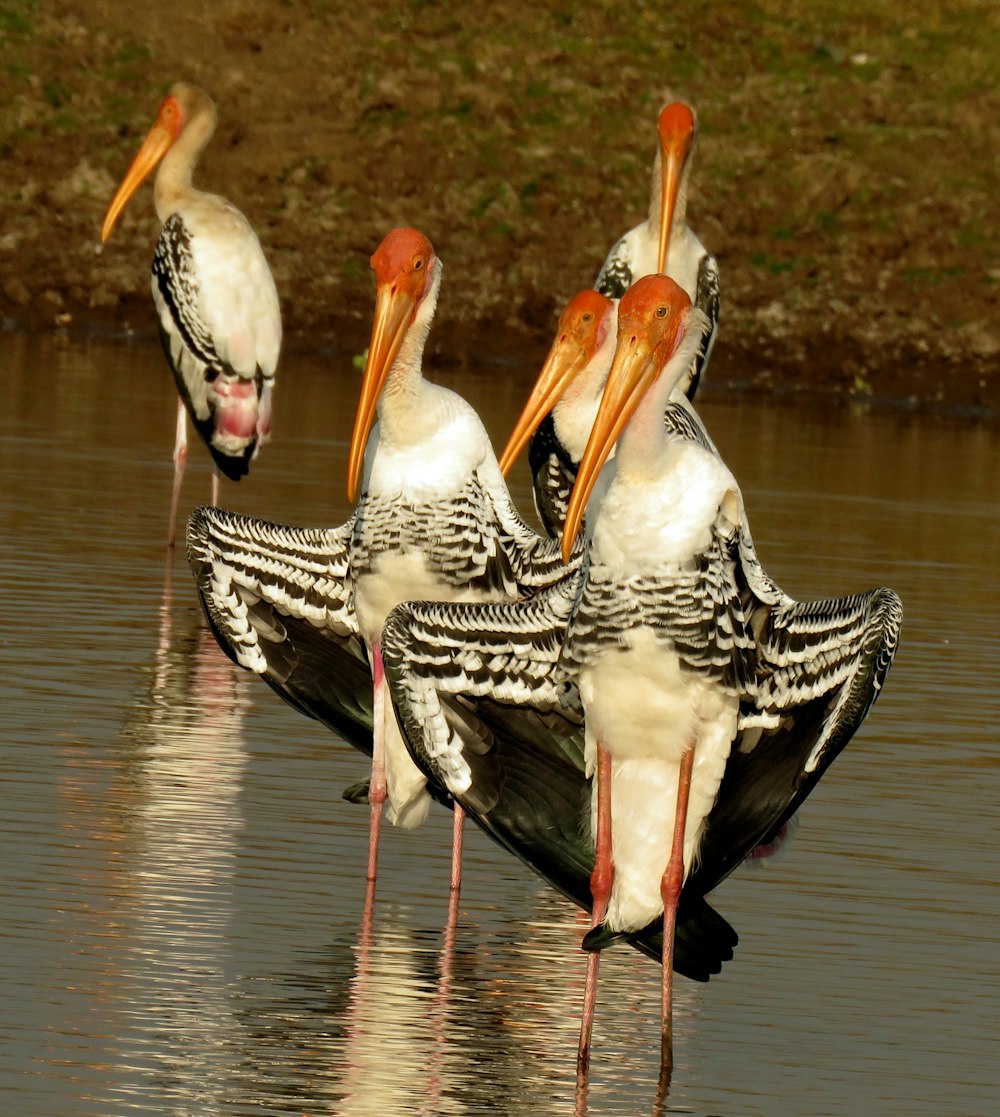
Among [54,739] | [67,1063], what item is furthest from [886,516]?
[67,1063]

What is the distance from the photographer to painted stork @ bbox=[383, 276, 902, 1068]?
17.2 ft

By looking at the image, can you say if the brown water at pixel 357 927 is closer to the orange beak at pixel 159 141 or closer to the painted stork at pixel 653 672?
the painted stork at pixel 653 672

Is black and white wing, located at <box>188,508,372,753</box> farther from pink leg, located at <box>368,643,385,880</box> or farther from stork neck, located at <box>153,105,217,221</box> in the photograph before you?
stork neck, located at <box>153,105,217,221</box>

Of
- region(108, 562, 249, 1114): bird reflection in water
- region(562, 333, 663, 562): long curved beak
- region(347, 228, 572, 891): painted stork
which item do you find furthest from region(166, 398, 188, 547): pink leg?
region(562, 333, 663, 562): long curved beak

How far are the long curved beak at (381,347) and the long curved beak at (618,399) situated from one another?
1301 millimetres

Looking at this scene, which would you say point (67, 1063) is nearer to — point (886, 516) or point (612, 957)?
point (612, 957)

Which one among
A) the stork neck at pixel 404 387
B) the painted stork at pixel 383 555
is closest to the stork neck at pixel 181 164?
the stork neck at pixel 404 387

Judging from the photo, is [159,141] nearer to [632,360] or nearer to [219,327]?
[219,327]

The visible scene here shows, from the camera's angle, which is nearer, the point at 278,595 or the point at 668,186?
the point at 278,595

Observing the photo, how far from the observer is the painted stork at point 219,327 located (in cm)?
1280

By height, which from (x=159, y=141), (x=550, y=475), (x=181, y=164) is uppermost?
(x=159, y=141)

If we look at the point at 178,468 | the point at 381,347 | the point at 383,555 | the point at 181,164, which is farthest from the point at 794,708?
the point at 181,164

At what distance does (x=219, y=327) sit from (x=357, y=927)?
23.5ft

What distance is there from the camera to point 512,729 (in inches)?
222
